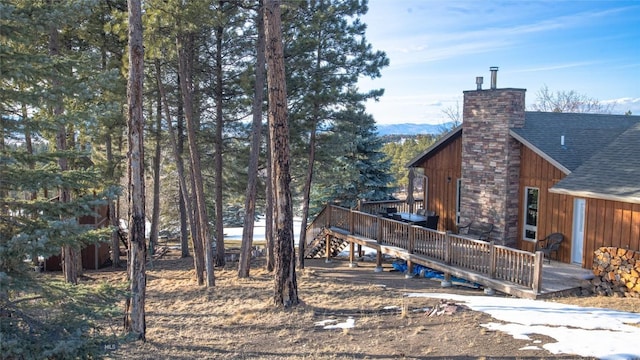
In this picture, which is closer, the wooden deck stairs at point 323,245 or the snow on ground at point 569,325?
the snow on ground at point 569,325

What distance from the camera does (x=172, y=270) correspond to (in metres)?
19.9

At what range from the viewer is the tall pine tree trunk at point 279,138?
954 centimetres

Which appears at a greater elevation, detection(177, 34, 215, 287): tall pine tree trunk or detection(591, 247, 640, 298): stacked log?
detection(177, 34, 215, 287): tall pine tree trunk

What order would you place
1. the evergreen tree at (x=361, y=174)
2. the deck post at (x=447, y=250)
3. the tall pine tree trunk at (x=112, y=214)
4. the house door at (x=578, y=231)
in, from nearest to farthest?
1. the house door at (x=578, y=231)
2. the deck post at (x=447, y=250)
3. the tall pine tree trunk at (x=112, y=214)
4. the evergreen tree at (x=361, y=174)

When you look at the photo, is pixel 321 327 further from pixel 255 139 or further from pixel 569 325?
pixel 255 139

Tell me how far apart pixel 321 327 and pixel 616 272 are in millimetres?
6988

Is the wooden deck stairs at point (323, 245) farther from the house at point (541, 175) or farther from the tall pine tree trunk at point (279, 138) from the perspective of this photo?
the tall pine tree trunk at point (279, 138)

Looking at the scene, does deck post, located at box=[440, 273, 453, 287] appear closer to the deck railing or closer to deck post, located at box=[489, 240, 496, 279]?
the deck railing

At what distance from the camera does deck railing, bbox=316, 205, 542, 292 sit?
433 inches

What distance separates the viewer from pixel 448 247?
43.0 feet

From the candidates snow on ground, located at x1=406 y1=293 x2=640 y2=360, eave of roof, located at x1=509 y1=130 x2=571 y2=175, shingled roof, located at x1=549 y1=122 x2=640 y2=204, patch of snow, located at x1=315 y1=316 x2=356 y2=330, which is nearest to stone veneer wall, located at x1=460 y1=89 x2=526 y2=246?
eave of roof, located at x1=509 y1=130 x2=571 y2=175

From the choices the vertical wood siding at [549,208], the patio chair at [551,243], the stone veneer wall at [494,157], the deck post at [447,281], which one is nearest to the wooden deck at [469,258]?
the deck post at [447,281]

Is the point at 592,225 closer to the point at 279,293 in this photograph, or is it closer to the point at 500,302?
the point at 500,302

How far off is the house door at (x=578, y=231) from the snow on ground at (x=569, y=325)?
140 inches
